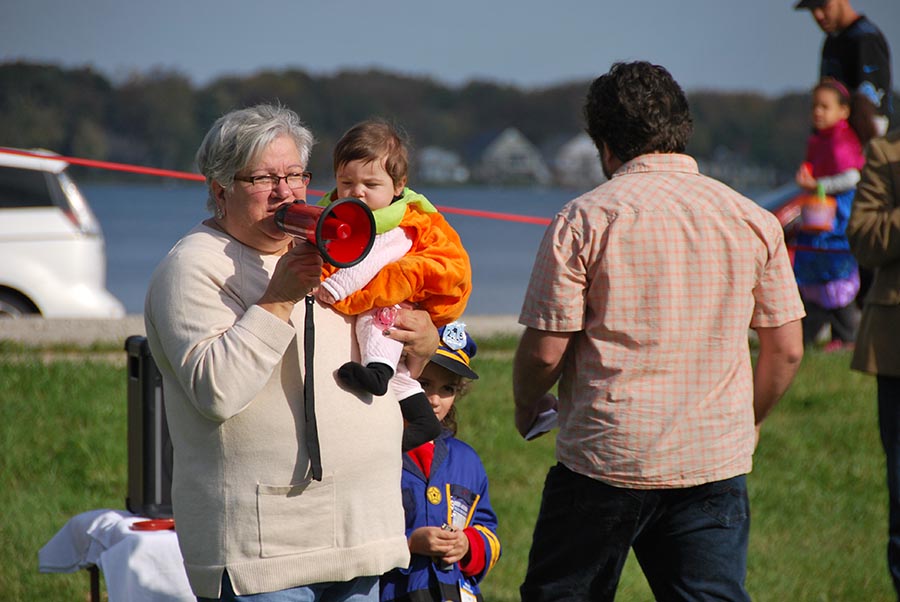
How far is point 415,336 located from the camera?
10.4 feet

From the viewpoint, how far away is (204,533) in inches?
108

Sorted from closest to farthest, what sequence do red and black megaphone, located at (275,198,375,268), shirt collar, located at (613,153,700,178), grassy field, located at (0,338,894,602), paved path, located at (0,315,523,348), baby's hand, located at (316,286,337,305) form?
red and black megaphone, located at (275,198,375,268), baby's hand, located at (316,286,337,305), shirt collar, located at (613,153,700,178), grassy field, located at (0,338,894,602), paved path, located at (0,315,523,348)

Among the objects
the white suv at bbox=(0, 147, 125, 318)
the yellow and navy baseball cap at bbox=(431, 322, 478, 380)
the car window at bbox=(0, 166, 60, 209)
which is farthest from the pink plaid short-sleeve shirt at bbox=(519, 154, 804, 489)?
the car window at bbox=(0, 166, 60, 209)

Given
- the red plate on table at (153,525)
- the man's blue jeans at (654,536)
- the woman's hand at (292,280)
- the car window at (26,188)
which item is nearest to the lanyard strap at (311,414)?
the woman's hand at (292,280)

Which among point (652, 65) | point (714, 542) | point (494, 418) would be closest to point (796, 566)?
point (494, 418)

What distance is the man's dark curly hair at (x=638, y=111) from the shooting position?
11.1 ft

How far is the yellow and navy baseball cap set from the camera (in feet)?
12.0

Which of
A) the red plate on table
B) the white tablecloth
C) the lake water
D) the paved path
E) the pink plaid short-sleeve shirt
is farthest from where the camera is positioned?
the lake water

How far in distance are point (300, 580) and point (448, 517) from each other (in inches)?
35.5

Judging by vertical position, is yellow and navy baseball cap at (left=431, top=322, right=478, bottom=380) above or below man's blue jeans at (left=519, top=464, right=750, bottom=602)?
above

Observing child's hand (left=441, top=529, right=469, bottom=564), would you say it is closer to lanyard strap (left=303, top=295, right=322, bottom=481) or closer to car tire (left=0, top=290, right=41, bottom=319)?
lanyard strap (left=303, top=295, right=322, bottom=481)

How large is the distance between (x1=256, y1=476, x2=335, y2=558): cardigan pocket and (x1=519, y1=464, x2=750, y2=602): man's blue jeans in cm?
90

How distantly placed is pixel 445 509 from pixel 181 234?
28784mm

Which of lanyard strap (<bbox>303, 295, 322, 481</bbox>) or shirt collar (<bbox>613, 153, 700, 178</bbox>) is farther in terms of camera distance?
shirt collar (<bbox>613, 153, 700, 178</bbox>)
